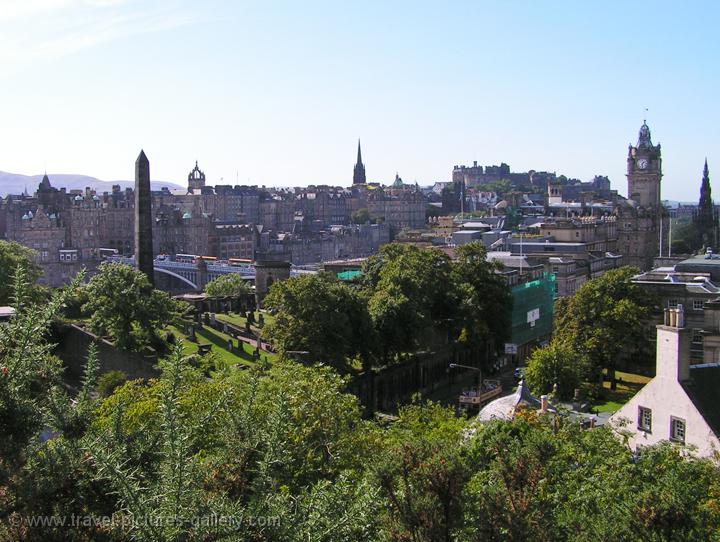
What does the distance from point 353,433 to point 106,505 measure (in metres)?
11.5

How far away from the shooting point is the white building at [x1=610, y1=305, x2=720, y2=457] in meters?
23.8

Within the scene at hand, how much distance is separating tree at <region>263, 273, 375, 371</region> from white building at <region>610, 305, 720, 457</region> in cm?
1520

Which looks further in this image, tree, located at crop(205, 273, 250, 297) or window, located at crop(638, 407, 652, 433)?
tree, located at crop(205, 273, 250, 297)

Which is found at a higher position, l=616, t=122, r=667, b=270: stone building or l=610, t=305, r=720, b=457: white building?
l=616, t=122, r=667, b=270: stone building

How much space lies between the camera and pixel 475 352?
55.2 m

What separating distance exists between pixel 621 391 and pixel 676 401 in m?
18.9

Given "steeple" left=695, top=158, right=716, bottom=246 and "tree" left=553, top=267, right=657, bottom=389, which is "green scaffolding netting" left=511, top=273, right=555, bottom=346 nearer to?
"tree" left=553, top=267, right=657, bottom=389

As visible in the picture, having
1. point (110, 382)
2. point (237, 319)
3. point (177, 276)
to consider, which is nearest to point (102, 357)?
point (110, 382)

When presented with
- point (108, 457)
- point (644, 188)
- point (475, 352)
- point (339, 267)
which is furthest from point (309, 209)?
point (108, 457)

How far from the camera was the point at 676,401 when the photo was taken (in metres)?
24.3

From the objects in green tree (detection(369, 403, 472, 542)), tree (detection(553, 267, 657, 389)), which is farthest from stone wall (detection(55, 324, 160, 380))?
green tree (detection(369, 403, 472, 542))

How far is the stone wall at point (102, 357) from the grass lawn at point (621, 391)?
1932cm

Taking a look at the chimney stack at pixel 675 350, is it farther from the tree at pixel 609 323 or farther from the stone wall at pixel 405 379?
the tree at pixel 609 323

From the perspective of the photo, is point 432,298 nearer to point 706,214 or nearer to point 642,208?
point 642,208
